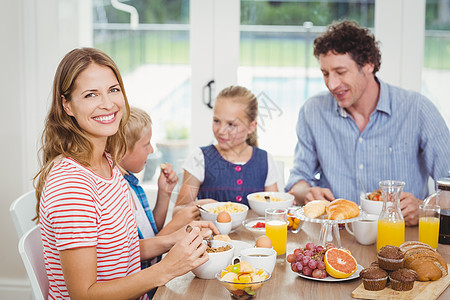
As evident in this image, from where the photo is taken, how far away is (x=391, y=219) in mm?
1548

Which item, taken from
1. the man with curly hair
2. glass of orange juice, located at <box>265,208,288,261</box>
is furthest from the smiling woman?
the man with curly hair

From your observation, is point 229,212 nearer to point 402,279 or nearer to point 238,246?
point 238,246

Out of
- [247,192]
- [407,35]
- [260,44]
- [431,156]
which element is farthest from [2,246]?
[407,35]

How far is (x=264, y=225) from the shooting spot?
66.3 inches

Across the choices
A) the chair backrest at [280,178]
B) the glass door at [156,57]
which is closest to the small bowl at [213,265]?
the chair backrest at [280,178]

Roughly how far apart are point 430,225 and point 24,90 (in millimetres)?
2404

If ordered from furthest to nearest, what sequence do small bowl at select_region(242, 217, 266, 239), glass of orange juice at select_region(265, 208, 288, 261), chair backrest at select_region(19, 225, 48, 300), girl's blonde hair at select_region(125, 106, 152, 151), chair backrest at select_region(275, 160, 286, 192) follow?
chair backrest at select_region(275, 160, 286, 192) → girl's blonde hair at select_region(125, 106, 152, 151) → small bowl at select_region(242, 217, 266, 239) → glass of orange juice at select_region(265, 208, 288, 261) → chair backrest at select_region(19, 225, 48, 300)

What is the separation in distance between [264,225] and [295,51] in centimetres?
173

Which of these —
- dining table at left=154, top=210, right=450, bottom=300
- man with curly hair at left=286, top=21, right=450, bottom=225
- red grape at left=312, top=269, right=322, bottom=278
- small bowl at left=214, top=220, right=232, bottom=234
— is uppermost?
man with curly hair at left=286, top=21, right=450, bottom=225

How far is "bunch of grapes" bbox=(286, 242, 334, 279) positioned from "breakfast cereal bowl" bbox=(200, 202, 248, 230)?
375 millimetres

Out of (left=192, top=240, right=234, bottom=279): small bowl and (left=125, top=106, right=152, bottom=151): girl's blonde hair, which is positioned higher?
(left=125, top=106, right=152, bottom=151): girl's blonde hair

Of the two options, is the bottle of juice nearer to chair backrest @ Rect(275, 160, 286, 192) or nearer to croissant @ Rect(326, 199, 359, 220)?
croissant @ Rect(326, 199, 359, 220)

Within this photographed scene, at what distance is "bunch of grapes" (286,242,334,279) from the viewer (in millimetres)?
1318

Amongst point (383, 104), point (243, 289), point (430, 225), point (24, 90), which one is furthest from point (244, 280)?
point (24, 90)
